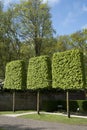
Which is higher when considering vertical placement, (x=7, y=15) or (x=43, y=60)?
(x=7, y=15)

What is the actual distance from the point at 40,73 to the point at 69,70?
4.45 meters

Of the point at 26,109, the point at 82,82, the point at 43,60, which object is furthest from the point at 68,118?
the point at 26,109

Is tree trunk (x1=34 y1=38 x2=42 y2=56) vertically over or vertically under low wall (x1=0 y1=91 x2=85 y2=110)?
over

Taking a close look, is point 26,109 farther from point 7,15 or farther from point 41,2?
point 41,2

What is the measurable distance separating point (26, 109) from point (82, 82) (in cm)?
1301

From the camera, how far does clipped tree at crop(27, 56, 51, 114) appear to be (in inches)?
1113

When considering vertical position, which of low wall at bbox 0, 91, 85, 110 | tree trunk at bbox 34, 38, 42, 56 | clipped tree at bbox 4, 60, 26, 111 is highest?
tree trunk at bbox 34, 38, 42, 56

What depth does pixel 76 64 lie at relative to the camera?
24875 millimetres

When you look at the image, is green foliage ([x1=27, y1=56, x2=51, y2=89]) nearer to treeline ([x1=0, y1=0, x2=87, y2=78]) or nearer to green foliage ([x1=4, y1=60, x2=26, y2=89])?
green foliage ([x1=4, y1=60, x2=26, y2=89])

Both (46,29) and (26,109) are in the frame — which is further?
(46,29)

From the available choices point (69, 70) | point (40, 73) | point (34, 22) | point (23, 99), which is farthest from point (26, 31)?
point (69, 70)

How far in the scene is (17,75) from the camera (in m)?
32.0

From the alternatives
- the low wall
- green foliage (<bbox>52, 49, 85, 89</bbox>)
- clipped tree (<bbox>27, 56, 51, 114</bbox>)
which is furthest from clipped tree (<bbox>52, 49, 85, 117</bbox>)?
the low wall

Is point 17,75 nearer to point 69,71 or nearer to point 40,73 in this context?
point 40,73
